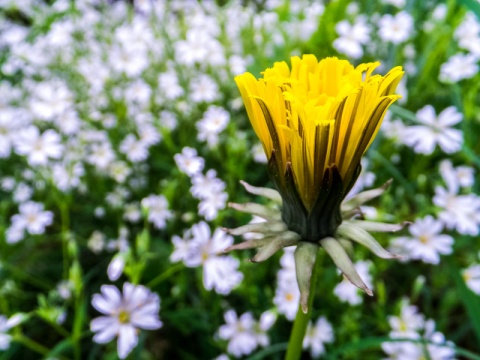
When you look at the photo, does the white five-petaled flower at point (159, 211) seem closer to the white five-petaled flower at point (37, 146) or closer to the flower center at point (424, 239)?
the white five-petaled flower at point (37, 146)

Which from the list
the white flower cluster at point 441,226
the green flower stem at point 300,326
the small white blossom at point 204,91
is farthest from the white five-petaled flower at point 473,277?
the small white blossom at point 204,91

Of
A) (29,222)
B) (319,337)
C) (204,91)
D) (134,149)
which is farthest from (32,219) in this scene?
(319,337)

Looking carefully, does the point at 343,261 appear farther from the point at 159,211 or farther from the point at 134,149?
the point at 134,149

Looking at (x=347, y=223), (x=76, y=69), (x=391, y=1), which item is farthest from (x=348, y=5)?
(x=347, y=223)

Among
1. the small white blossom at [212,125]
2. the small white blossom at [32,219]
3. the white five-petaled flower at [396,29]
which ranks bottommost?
the small white blossom at [32,219]

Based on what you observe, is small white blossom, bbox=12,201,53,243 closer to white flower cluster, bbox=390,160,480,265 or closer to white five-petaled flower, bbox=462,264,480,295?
white flower cluster, bbox=390,160,480,265

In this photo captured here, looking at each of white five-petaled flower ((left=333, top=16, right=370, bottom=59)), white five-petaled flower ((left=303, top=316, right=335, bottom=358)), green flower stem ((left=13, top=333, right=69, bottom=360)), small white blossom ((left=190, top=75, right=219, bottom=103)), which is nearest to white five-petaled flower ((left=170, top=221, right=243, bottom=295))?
white five-petaled flower ((left=303, top=316, right=335, bottom=358))
